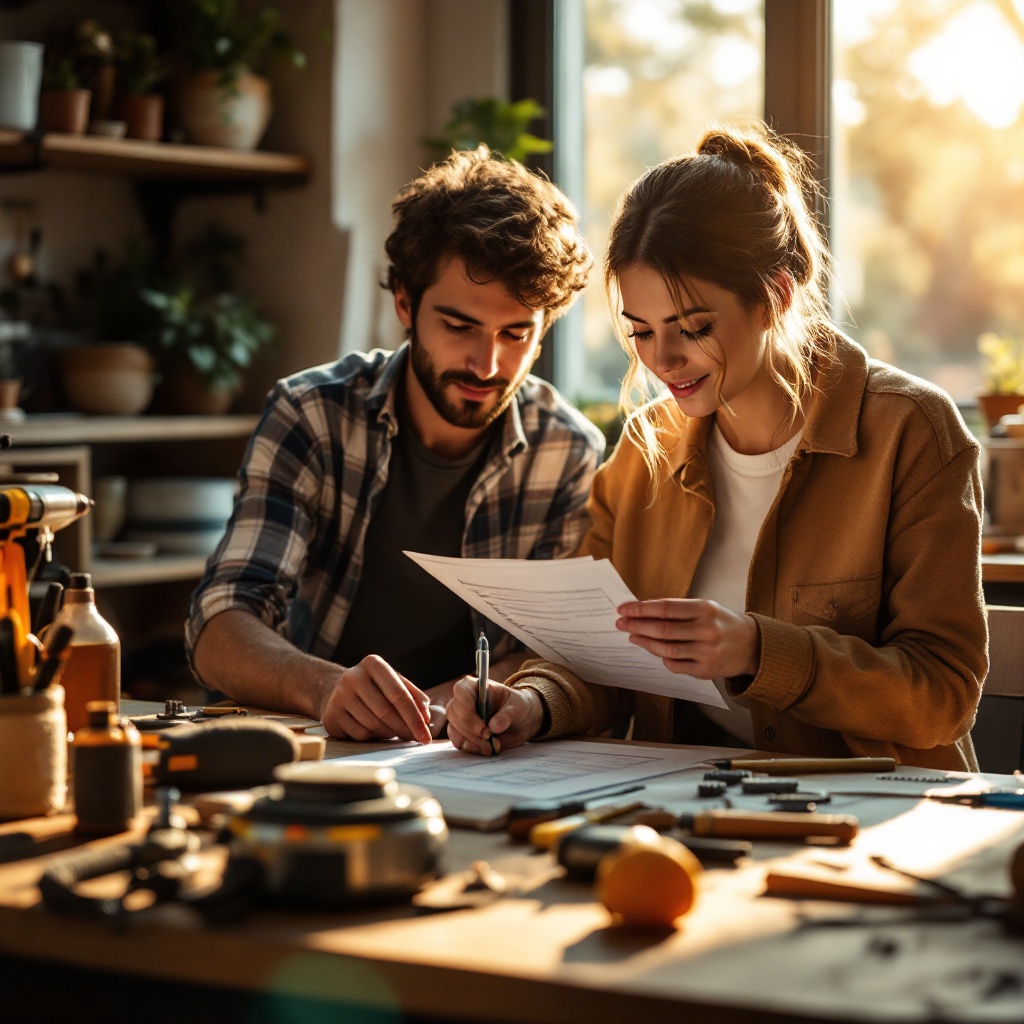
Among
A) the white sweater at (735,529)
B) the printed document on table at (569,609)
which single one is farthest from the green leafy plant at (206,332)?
the printed document on table at (569,609)

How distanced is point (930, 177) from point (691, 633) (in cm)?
199

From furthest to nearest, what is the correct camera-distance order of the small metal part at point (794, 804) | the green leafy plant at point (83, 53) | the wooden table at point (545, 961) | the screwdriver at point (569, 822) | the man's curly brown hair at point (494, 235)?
the green leafy plant at point (83, 53) < the man's curly brown hair at point (494, 235) < the small metal part at point (794, 804) < the screwdriver at point (569, 822) < the wooden table at point (545, 961)

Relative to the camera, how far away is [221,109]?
3.31m

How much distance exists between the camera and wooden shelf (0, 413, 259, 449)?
304cm

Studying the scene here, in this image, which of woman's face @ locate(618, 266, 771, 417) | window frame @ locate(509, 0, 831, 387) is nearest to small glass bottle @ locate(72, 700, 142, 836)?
woman's face @ locate(618, 266, 771, 417)

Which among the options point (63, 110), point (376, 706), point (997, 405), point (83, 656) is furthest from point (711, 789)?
point (63, 110)

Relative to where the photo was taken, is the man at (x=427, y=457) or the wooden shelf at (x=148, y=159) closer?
the man at (x=427, y=457)

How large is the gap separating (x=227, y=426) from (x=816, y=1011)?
2.82 meters

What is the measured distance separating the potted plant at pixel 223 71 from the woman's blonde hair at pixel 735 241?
1691 mm

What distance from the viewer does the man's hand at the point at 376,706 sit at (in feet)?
5.12

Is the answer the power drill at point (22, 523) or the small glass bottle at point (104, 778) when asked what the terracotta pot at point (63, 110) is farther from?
the small glass bottle at point (104, 778)

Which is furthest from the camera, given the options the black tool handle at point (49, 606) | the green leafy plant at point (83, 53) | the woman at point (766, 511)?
the green leafy plant at point (83, 53)

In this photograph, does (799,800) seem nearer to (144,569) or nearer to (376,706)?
(376,706)

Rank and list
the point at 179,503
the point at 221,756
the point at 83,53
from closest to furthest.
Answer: the point at 221,756 → the point at 83,53 → the point at 179,503
